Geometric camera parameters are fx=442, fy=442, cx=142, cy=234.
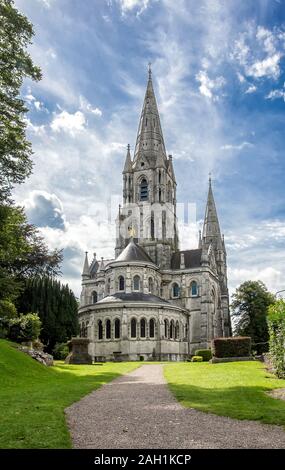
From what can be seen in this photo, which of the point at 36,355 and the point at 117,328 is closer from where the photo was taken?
the point at 36,355

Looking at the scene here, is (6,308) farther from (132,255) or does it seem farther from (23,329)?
(132,255)

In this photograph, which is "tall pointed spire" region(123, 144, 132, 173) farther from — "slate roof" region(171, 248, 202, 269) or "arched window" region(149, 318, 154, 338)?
"arched window" region(149, 318, 154, 338)

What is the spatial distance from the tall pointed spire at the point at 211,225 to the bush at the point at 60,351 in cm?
4552

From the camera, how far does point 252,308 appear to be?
213 ft

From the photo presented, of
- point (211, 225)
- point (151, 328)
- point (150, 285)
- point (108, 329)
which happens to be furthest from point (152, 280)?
point (211, 225)

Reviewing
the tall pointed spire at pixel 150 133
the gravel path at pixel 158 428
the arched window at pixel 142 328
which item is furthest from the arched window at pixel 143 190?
the gravel path at pixel 158 428

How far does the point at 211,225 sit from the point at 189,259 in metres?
18.2

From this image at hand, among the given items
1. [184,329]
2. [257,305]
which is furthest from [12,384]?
[257,305]

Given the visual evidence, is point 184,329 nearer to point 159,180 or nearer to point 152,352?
point 152,352

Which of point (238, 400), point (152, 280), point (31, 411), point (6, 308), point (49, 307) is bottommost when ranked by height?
point (238, 400)

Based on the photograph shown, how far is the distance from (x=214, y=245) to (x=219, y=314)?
617 inches

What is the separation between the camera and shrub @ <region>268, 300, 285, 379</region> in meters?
19.1

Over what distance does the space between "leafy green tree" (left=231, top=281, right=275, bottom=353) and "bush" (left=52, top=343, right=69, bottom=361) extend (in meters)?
29.5
